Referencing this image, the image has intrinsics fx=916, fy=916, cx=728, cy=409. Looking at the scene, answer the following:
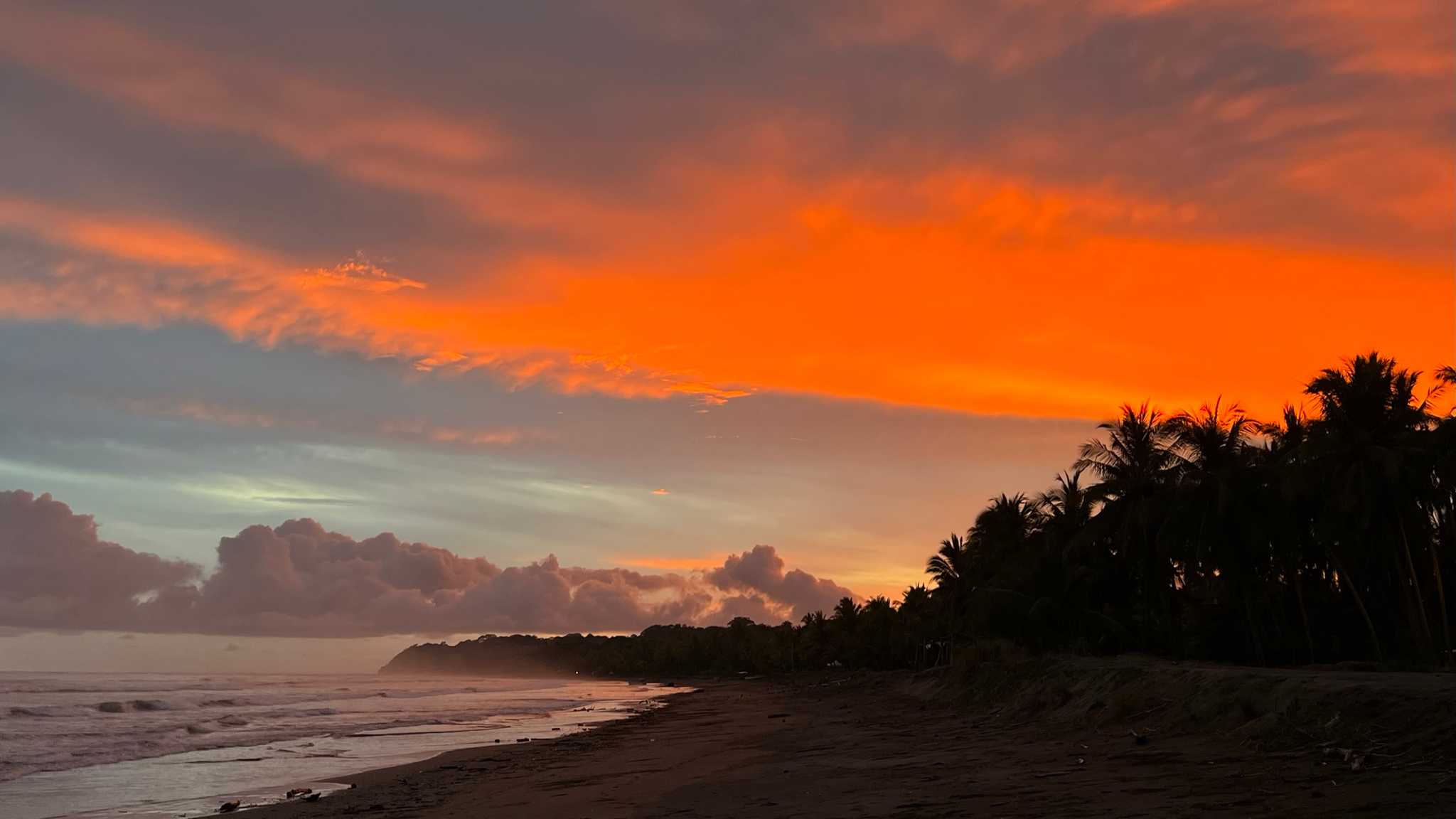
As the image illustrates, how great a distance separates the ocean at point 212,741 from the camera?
2027cm

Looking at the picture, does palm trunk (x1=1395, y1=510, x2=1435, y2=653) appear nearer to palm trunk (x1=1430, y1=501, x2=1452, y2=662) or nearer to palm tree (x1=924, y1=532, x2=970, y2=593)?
palm trunk (x1=1430, y1=501, x2=1452, y2=662)

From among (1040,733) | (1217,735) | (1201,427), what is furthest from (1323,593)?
(1217,735)

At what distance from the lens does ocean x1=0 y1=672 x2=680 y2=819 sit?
66.5ft

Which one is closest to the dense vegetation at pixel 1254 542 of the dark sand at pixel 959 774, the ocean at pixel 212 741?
the dark sand at pixel 959 774

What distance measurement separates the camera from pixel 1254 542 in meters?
36.6

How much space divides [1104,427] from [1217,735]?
33898 millimetres

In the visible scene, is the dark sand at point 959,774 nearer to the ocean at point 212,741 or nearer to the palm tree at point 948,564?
the ocean at point 212,741

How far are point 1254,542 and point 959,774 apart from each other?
28074 mm

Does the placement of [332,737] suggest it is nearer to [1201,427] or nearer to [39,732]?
[39,732]

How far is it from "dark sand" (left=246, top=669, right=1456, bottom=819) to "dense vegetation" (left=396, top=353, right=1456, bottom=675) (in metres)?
16.2

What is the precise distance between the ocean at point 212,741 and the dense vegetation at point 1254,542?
1010 inches

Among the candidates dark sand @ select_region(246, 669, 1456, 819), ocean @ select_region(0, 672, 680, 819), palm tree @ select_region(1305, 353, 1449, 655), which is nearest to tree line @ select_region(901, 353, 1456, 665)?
palm tree @ select_region(1305, 353, 1449, 655)

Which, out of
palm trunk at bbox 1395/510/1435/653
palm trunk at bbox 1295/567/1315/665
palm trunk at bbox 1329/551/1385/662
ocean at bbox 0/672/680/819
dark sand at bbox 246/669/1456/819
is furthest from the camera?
palm trunk at bbox 1295/567/1315/665

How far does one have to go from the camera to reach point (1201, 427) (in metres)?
40.2
